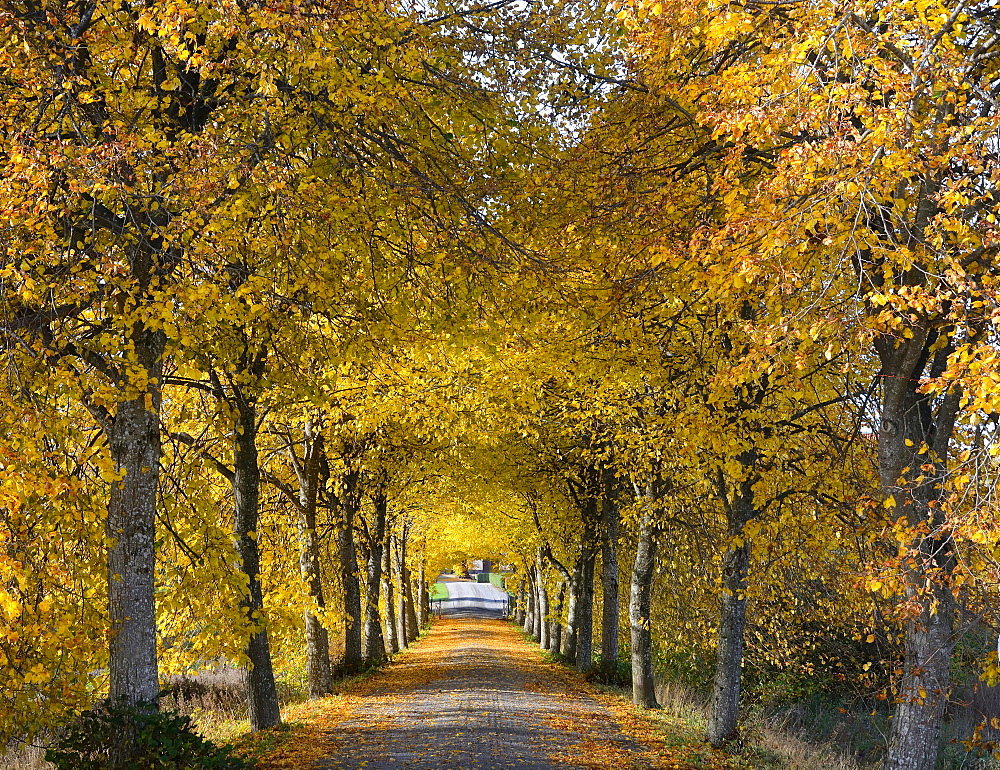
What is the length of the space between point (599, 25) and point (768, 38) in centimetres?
410

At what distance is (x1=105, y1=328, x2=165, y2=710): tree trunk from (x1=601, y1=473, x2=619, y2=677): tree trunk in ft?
42.7

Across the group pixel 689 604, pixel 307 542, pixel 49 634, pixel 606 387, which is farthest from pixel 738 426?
pixel 689 604

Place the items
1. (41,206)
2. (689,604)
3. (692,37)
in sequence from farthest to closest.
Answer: (689,604)
(692,37)
(41,206)

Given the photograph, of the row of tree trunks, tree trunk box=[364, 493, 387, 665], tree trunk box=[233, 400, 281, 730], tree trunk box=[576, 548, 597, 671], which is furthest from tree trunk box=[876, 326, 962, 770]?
tree trunk box=[364, 493, 387, 665]

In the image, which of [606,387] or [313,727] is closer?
[313,727]

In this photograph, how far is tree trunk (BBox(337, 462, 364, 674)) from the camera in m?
18.8

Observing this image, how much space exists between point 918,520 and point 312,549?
37.3 feet

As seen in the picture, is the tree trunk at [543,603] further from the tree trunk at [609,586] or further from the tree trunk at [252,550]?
the tree trunk at [252,550]

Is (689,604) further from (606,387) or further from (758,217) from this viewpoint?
(758,217)

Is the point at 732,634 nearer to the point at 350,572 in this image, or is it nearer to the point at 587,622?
the point at 350,572

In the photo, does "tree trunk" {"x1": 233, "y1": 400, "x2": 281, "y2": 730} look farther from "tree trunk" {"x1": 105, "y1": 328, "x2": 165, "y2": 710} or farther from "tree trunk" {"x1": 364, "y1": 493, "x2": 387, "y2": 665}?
"tree trunk" {"x1": 364, "y1": 493, "x2": 387, "y2": 665}

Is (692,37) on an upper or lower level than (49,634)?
upper

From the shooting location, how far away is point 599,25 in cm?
1044

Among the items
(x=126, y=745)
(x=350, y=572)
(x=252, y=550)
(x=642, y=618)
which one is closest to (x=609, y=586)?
(x=642, y=618)
